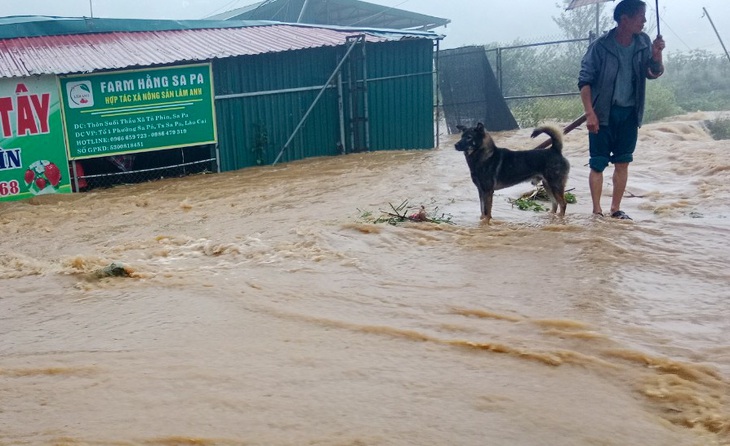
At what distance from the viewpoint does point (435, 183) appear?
10.4 metres

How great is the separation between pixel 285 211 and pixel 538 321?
15.9ft

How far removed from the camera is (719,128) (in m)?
16.6

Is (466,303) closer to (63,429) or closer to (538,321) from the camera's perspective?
(538,321)

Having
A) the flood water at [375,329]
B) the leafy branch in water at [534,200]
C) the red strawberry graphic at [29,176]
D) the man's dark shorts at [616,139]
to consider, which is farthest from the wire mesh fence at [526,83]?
the red strawberry graphic at [29,176]

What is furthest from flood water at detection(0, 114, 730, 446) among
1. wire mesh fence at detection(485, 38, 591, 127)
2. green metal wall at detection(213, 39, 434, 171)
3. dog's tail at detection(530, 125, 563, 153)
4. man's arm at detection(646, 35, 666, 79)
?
wire mesh fence at detection(485, 38, 591, 127)

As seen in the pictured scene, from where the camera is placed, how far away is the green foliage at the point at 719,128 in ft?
53.8

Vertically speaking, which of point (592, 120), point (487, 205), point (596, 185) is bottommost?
point (487, 205)

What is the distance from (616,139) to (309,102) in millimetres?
8169

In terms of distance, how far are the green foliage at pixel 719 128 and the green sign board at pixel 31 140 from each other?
13802mm

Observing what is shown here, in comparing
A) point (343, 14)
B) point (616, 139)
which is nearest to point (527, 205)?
point (616, 139)

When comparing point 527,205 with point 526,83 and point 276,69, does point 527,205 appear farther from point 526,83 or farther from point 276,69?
point 526,83

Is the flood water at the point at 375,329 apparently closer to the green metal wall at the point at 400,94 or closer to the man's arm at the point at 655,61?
the man's arm at the point at 655,61

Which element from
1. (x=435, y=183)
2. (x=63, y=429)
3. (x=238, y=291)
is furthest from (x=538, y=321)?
(x=435, y=183)

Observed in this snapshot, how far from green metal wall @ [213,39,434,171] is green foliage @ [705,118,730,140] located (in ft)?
22.0
